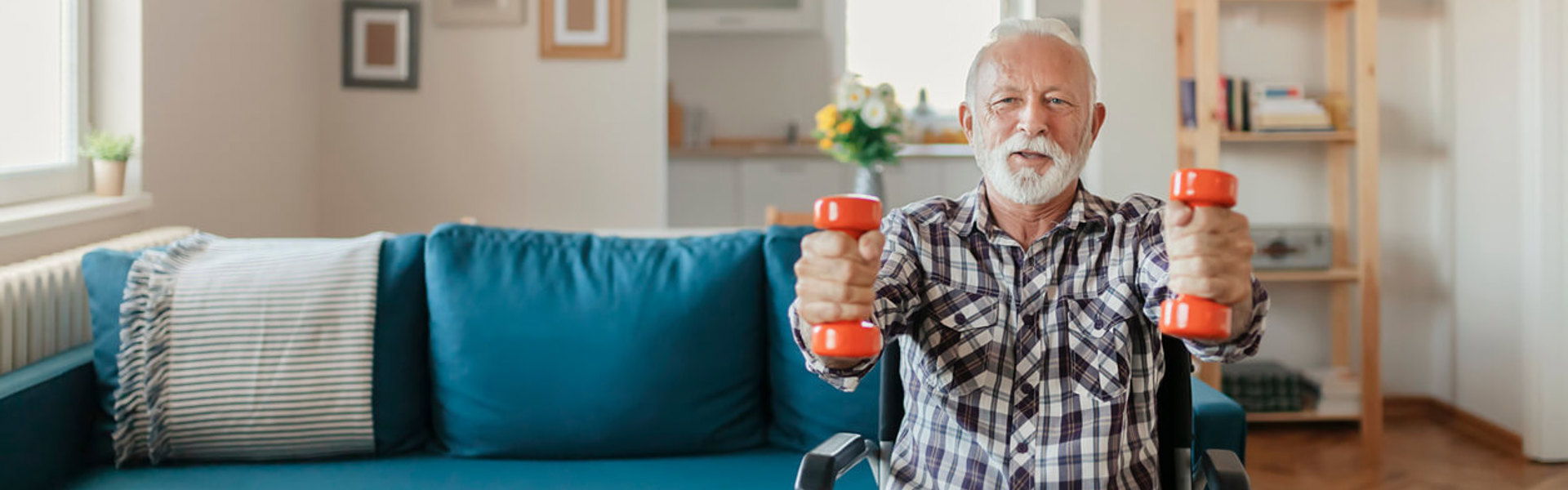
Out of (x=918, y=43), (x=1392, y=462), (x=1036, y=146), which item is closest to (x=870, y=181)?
(x=1392, y=462)

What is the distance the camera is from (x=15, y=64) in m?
2.70

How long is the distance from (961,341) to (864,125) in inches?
82.8

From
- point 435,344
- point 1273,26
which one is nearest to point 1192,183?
point 435,344

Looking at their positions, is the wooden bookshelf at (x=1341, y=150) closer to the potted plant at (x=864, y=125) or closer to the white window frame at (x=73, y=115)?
the potted plant at (x=864, y=125)

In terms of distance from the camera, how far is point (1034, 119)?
62.4 inches

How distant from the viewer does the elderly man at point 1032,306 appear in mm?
1562

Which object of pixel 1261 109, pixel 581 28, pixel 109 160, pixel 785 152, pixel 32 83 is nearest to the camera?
pixel 32 83

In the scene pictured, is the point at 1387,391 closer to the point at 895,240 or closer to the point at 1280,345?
the point at 1280,345

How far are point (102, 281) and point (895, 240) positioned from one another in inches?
59.6

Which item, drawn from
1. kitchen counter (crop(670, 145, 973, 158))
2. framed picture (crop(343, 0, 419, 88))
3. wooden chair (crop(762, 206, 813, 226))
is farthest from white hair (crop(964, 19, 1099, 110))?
kitchen counter (crop(670, 145, 973, 158))

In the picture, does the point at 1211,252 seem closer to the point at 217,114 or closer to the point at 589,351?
the point at 589,351

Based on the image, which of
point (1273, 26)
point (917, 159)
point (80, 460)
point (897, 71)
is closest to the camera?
point (80, 460)

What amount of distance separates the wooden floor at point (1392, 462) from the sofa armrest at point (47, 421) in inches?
114

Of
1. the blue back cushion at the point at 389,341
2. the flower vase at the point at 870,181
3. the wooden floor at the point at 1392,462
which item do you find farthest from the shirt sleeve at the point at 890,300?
the wooden floor at the point at 1392,462
